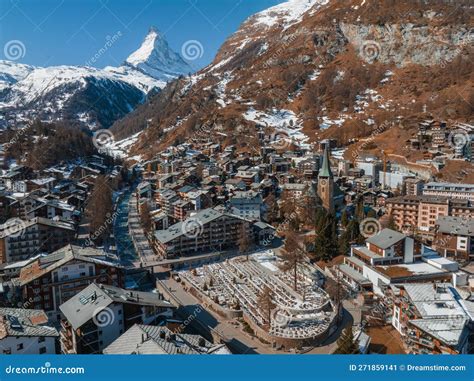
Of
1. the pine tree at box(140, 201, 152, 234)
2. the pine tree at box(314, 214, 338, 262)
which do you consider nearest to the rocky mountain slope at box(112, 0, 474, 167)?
the pine tree at box(140, 201, 152, 234)

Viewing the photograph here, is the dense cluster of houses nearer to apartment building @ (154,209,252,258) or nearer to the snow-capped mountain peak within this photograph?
apartment building @ (154,209,252,258)

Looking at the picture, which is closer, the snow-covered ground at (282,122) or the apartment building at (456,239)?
the apartment building at (456,239)

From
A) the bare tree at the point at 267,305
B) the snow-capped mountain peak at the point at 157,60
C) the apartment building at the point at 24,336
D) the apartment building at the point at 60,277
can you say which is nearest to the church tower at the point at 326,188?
the bare tree at the point at 267,305

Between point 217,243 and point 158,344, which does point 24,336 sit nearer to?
point 158,344

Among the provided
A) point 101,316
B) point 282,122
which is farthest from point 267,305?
point 282,122

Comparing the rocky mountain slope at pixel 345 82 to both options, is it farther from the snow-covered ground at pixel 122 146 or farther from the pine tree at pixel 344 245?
the pine tree at pixel 344 245
